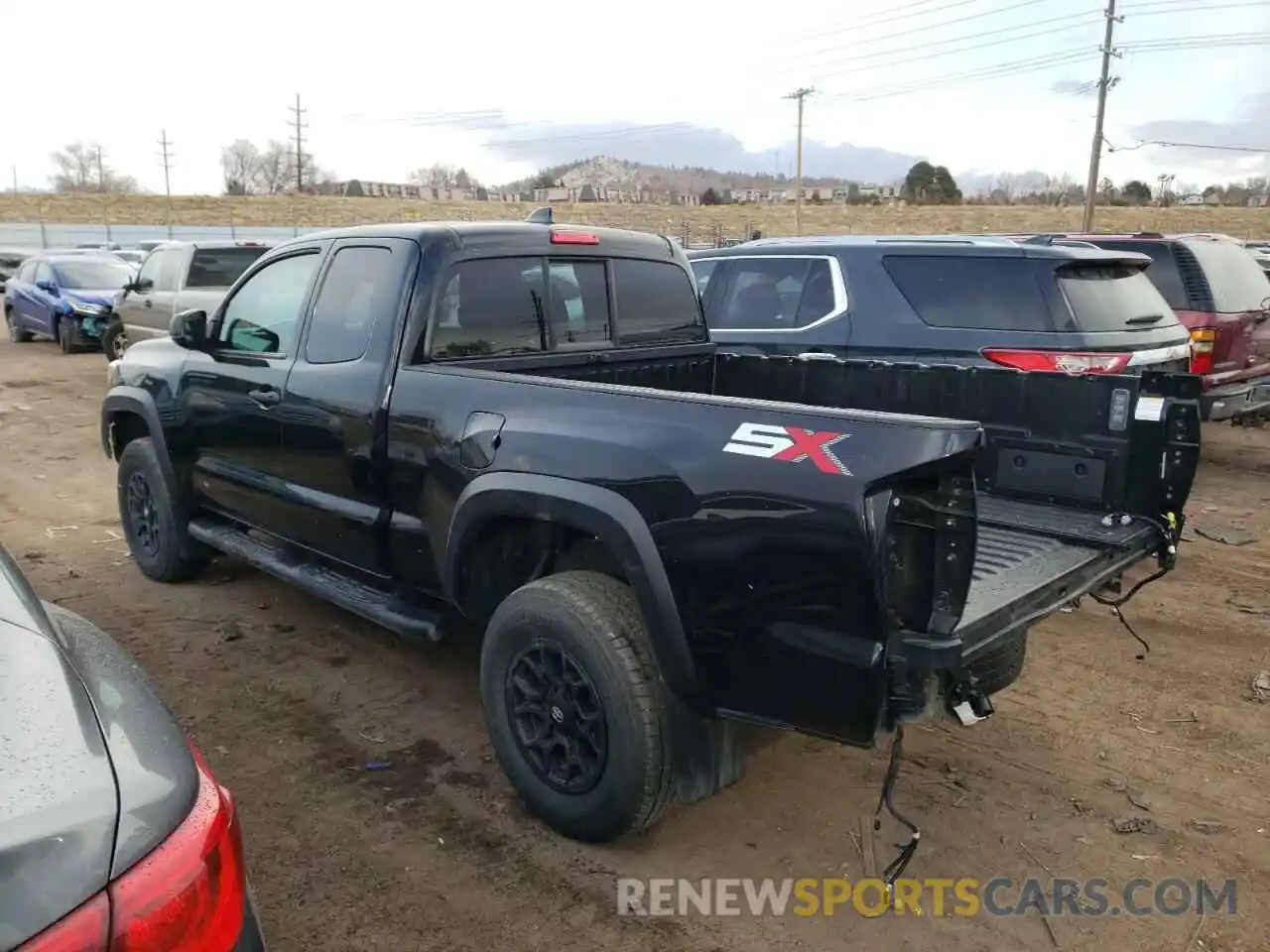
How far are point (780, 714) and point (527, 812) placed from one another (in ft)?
3.87

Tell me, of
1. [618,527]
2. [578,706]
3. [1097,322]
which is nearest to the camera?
[618,527]

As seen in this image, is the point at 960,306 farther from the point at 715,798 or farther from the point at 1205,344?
the point at 715,798

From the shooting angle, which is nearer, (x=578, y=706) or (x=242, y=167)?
(x=578, y=706)

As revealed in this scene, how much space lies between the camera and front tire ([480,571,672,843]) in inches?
117

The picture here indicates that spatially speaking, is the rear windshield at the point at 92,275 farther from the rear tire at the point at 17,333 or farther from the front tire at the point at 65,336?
the rear tire at the point at 17,333

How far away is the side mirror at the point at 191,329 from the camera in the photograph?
500cm

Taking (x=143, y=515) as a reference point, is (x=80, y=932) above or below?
above

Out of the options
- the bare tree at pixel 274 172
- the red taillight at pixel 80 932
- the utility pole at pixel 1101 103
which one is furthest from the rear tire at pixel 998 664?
the bare tree at pixel 274 172

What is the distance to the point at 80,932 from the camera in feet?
4.48

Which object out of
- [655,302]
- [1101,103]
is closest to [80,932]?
[655,302]

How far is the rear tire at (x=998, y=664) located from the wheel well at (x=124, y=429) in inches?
193

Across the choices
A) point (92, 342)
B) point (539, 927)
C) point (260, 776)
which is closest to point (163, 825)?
point (539, 927)

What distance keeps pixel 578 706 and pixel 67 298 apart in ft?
56.2

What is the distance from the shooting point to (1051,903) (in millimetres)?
3010
